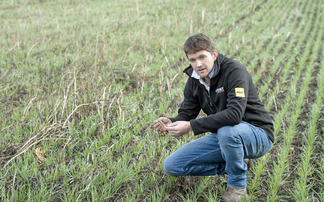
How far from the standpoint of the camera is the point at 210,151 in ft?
8.75

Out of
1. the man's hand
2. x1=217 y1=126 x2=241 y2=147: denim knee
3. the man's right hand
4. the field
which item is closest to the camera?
x1=217 y1=126 x2=241 y2=147: denim knee

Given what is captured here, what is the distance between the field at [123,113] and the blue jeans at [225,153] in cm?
16

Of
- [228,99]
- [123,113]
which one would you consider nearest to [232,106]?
[228,99]

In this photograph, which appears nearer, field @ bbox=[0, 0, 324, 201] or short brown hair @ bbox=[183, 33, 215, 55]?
short brown hair @ bbox=[183, 33, 215, 55]

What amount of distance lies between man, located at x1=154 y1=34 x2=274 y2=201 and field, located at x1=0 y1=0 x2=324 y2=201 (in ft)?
0.68

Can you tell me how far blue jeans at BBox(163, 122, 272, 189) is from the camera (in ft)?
7.82

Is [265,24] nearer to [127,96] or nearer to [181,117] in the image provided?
[127,96]

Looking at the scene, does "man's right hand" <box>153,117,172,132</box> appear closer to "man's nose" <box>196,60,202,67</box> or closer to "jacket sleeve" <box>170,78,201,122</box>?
"jacket sleeve" <box>170,78,201,122</box>

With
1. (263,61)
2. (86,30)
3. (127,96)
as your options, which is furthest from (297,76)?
(86,30)

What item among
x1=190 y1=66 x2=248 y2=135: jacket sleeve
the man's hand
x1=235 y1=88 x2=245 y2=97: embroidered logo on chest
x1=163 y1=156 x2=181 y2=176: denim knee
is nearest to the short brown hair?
x1=190 y1=66 x2=248 y2=135: jacket sleeve

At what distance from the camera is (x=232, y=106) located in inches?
94.6

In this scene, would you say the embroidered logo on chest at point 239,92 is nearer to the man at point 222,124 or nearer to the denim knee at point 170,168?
the man at point 222,124

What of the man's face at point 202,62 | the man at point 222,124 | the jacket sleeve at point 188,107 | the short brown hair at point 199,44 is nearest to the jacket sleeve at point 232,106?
the man at point 222,124

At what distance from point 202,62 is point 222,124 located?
578 millimetres
